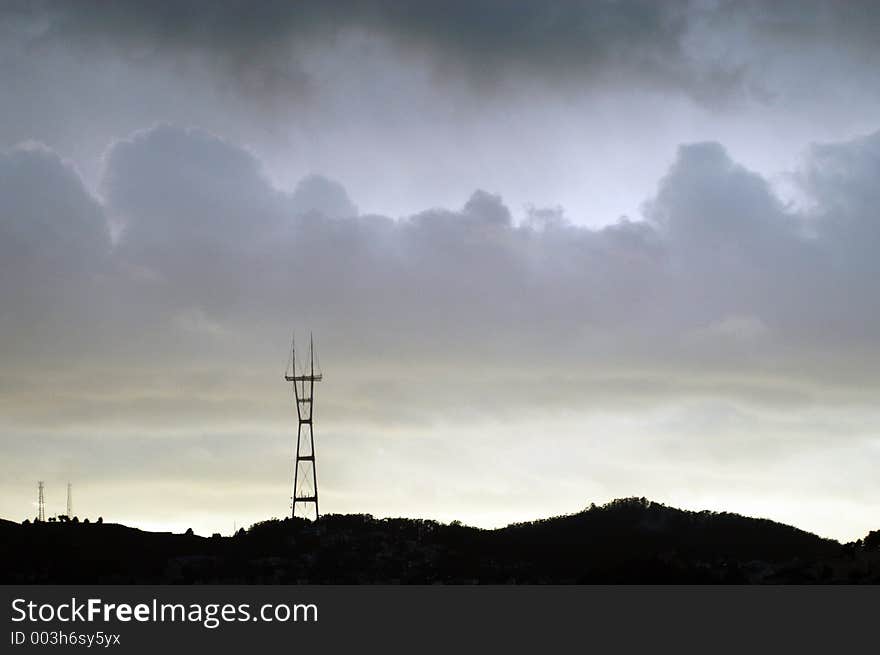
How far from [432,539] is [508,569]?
7485 millimetres

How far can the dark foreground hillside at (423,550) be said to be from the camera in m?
71.7

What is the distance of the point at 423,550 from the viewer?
78.9 metres

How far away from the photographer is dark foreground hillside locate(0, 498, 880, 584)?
71.7 metres

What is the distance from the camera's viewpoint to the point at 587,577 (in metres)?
65.3
